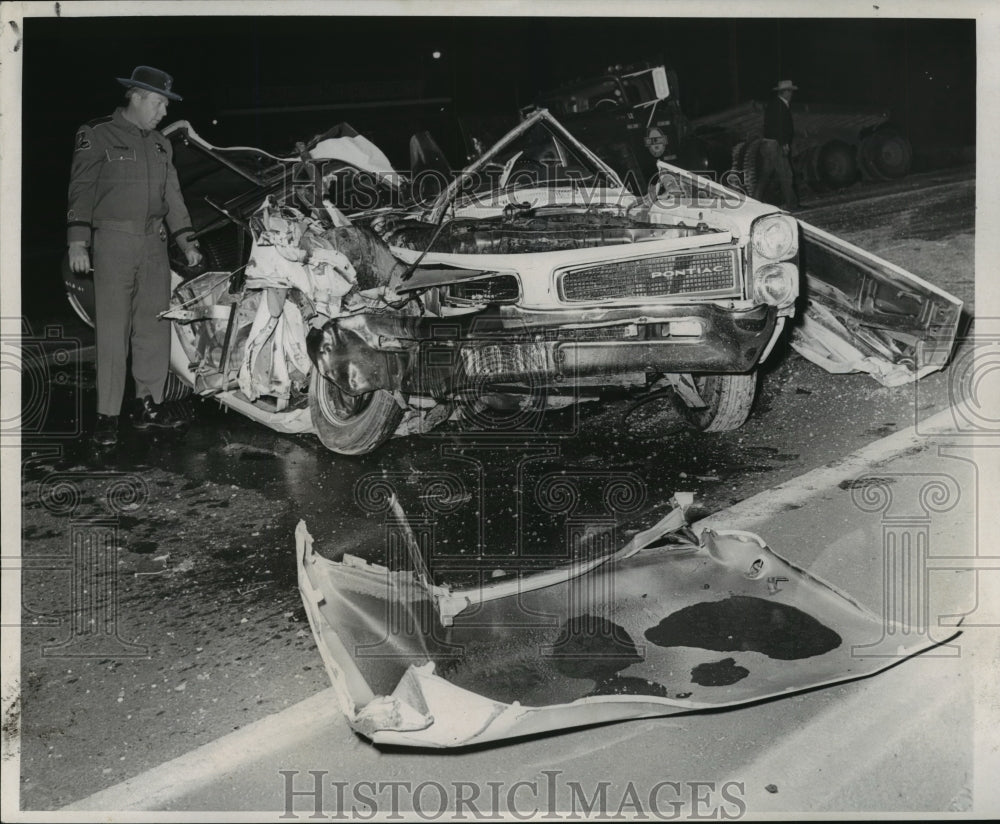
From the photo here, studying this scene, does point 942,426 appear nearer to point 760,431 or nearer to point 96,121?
point 760,431

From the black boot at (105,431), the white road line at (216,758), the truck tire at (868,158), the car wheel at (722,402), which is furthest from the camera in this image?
the truck tire at (868,158)

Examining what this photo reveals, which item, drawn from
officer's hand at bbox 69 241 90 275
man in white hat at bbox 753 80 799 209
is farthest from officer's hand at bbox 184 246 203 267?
man in white hat at bbox 753 80 799 209

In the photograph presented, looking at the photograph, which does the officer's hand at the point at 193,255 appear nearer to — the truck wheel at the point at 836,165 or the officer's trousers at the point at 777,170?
the officer's trousers at the point at 777,170

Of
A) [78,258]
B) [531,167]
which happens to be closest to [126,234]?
[78,258]

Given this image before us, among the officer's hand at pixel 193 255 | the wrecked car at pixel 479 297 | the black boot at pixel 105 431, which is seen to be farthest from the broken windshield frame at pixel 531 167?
the black boot at pixel 105 431

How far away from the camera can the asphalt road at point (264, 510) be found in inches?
86.0

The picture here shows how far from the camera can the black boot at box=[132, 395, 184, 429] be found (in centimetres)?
264

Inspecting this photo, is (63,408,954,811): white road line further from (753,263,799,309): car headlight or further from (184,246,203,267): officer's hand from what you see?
(753,263,799,309): car headlight

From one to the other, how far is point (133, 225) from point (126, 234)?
0.03 m

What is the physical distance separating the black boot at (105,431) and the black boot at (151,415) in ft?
0.20

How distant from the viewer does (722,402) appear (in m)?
2.77

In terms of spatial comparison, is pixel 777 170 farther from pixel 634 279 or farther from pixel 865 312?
pixel 634 279

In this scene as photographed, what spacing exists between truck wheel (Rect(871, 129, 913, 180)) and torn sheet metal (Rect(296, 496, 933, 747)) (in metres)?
1.41

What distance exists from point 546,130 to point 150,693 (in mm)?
2139
